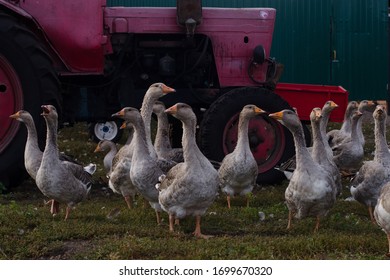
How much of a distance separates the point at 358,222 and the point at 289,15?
48.8 ft

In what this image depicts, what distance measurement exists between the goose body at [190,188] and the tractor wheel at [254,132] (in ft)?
8.04

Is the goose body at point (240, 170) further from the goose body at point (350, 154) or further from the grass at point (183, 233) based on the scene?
the goose body at point (350, 154)

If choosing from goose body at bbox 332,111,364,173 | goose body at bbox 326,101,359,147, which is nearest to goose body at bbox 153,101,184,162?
goose body at bbox 332,111,364,173

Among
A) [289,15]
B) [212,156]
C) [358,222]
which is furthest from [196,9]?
[289,15]

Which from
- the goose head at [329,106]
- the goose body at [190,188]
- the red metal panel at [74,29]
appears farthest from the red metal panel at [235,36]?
the goose body at [190,188]

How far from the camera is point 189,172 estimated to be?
28.0 feet

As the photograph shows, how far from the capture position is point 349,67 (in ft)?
77.2

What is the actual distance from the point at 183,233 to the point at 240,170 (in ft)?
6.14

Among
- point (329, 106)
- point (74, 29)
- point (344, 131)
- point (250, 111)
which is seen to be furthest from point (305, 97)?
point (74, 29)

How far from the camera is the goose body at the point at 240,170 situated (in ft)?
33.5

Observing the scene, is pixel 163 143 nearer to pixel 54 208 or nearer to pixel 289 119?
pixel 54 208

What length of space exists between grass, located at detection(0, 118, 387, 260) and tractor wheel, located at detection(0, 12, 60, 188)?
498mm

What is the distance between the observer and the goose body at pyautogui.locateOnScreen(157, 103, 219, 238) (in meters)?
8.47

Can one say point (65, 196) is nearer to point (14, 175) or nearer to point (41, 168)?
point (41, 168)
